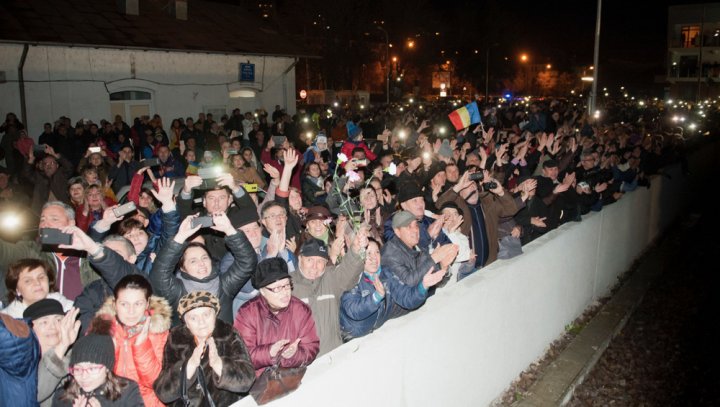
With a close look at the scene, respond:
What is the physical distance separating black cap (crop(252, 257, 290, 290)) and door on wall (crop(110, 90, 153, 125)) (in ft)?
56.6

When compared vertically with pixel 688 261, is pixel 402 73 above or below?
above

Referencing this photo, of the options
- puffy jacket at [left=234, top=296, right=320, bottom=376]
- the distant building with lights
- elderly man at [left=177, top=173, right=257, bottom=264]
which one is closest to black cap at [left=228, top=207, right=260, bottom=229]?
elderly man at [left=177, top=173, right=257, bottom=264]

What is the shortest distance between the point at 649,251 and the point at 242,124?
12775mm

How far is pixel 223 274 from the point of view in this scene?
168 inches

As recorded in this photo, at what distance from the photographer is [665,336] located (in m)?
7.31

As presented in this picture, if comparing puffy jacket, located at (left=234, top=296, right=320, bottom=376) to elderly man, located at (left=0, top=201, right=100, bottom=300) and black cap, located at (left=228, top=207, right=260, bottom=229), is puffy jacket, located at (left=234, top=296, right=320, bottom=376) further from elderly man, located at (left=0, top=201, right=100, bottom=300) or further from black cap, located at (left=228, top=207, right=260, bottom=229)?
elderly man, located at (left=0, top=201, right=100, bottom=300)

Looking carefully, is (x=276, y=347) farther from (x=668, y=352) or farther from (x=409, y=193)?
(x=668, y=352)

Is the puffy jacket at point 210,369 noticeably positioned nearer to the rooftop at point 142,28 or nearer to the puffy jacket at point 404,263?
the puffy jacket at point 404,263

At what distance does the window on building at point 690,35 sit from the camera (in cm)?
5850

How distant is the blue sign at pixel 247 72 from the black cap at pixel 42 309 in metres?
19.6

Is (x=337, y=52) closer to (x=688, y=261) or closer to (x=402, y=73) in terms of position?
(x=402, y=73)

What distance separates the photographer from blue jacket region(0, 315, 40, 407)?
3139 millimetres

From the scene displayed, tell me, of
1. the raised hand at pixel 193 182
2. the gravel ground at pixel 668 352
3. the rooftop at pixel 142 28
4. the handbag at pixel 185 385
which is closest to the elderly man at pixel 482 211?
the gravel ground at pixel 668 352

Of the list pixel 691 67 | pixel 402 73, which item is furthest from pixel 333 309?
pixel 691 67
